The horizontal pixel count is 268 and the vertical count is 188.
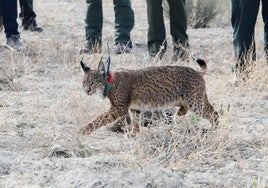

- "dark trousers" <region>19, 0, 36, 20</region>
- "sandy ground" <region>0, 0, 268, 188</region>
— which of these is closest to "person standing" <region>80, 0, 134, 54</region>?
"sandy ground" <region>0, 0, 268, 188</region>

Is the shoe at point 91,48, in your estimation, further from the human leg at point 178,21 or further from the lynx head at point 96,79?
the lynx head at point 96,79

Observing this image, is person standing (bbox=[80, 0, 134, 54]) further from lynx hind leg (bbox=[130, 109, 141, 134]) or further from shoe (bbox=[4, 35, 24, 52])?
lynx hind leg (bbox=[130, 109, 141, 134])

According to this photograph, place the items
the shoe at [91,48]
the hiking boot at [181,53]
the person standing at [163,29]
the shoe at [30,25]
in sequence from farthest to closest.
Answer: the shoe at [30,25] < the shoe at [91,48] < the person standing at [163,29] < the hiking boot at [181,53]

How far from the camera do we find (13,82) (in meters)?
7.73

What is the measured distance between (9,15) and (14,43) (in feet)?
1.16

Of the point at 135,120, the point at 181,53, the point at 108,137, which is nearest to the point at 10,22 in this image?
the point at 181,53

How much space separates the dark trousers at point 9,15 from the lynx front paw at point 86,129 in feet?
13.1

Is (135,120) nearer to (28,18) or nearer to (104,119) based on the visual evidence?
(104,119)

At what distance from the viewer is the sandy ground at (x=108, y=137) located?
174 inches

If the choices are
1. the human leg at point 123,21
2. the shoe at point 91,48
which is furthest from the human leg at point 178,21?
the shoe at point 91,48

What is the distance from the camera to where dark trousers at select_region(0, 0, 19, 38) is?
9.49 m

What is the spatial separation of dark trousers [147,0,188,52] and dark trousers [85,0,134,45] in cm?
66

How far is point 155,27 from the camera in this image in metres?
9.16

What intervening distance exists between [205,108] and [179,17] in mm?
3344
